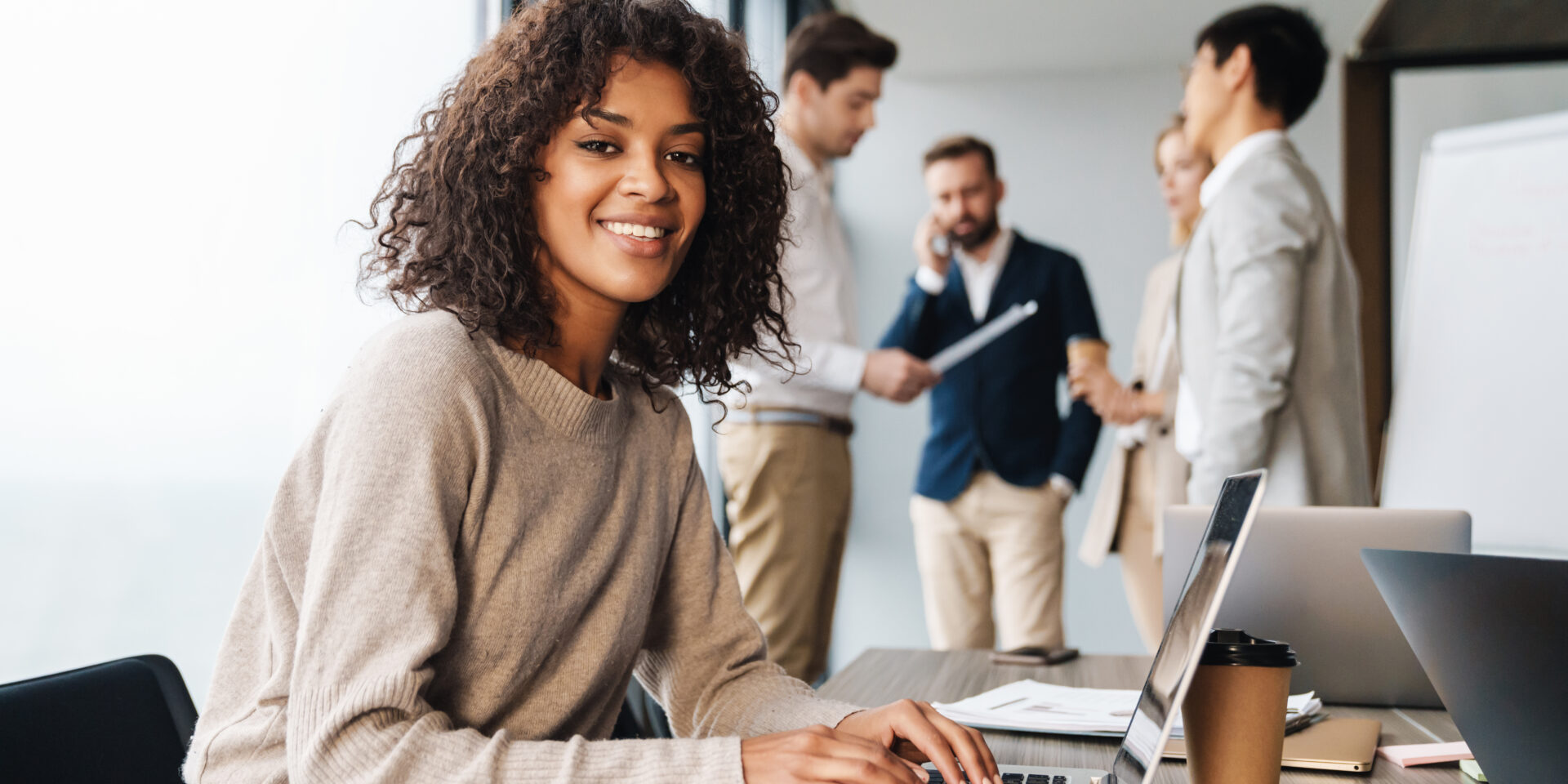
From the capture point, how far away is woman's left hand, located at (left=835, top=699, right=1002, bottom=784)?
2.83 feet

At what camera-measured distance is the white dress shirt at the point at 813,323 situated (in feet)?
8.23

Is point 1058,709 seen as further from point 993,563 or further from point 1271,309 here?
point 993,563

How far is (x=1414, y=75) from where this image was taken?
405 cm

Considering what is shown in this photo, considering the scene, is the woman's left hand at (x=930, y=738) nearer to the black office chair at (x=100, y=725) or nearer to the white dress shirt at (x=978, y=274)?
the black office chair at (x=100, y=725)

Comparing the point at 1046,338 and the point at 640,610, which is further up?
the point at 1046,338

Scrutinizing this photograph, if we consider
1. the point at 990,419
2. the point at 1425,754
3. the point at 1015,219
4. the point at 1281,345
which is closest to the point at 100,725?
the point at 1425,754

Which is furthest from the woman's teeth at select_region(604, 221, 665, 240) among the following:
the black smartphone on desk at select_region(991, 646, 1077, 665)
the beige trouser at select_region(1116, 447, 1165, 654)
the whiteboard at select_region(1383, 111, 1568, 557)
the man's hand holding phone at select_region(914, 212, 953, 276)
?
the whiteboard at select_region(1383, 111, 1568, 557)

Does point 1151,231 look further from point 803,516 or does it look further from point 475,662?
point 475,662

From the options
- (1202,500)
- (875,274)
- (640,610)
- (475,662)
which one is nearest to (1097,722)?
(640,610)

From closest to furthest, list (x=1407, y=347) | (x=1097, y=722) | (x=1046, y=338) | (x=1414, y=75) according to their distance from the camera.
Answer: (x=1097, y=722) → (x=1407, y=347) → (x=1046, y=338) → (x=1414, y=75)

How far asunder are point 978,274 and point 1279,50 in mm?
1245

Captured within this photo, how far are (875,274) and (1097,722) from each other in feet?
14.1

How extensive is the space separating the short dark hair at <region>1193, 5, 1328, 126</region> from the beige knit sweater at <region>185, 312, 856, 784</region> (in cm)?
153

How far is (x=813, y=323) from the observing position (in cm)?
261
